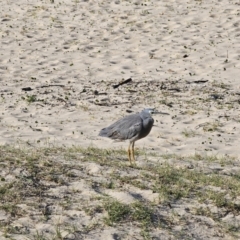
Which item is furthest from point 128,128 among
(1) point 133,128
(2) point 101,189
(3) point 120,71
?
(3) point 120,71

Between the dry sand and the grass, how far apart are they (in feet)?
7.40

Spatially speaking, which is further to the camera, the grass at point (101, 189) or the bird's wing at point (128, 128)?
the bird's wing at point (128, 128)

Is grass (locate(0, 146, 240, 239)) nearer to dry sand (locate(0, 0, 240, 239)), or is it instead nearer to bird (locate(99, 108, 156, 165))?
bird (locate(99, 108, 156, 165))

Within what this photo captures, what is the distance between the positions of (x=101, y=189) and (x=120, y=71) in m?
7.98

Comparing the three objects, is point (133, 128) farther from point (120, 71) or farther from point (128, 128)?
point (120, 71)

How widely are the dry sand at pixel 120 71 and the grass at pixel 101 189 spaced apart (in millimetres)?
2256

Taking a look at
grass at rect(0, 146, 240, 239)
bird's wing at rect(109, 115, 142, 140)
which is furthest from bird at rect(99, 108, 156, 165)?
grass at rect(0, 146, 240, 239)

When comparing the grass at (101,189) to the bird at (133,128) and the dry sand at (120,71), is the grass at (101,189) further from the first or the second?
the dry sand at (120,71)

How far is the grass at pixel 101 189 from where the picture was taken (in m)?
5.72

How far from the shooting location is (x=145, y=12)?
18.2m

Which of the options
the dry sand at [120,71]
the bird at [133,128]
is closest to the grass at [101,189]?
the bird at [133,128]

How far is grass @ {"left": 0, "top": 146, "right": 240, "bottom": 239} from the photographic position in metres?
5.72

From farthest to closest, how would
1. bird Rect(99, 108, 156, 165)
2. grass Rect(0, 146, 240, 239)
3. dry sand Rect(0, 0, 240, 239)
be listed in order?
Result: dry sand Rect(0, 0, 240, 239) < bird Rect(99, 108, 156, 165) < grass Rect(0, 146, 240, 239)

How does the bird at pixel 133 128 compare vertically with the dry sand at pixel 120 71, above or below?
above
